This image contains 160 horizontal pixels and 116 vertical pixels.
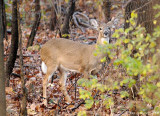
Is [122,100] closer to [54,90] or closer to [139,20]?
[139,20]

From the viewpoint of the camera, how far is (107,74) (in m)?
7.01

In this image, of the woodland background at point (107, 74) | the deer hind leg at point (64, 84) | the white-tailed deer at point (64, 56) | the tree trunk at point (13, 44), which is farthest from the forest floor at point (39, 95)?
the tree trunk at point (13, 44)

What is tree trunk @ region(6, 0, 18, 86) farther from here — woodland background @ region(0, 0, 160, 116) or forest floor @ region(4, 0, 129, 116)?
forest floor @ region(4, 0, 129, 116)

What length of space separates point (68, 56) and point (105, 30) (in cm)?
121

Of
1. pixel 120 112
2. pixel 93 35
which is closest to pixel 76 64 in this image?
pixel 120 112

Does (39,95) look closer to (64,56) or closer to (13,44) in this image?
(64,56)

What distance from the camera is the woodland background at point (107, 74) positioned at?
4.01 metres

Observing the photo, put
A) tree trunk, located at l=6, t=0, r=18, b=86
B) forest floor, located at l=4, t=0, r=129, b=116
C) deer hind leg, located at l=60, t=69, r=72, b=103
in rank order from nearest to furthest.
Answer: forest floor, located at l=4, t=0, r=129, b=116 → deer hind leg, located at l=60, t=69, r=72, b=103 → tree trunk, located at l=6, t=0, r=18, b=86

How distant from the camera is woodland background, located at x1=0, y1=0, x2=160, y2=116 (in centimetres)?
401

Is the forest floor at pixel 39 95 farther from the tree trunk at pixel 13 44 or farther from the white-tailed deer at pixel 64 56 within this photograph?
the tree trunk at pixel 13 44

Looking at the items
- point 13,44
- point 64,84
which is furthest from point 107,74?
point 13,44

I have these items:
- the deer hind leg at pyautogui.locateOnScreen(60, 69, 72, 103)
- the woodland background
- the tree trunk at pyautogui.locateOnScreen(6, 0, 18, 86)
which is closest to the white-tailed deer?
the deer hind leg at pyautogui.locateOnScreen(60, 69, 72, 103)

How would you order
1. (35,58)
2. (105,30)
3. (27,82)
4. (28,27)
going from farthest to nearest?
(28,27), (35,58), (27,82), (105,30)

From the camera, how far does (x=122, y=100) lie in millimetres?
6836
